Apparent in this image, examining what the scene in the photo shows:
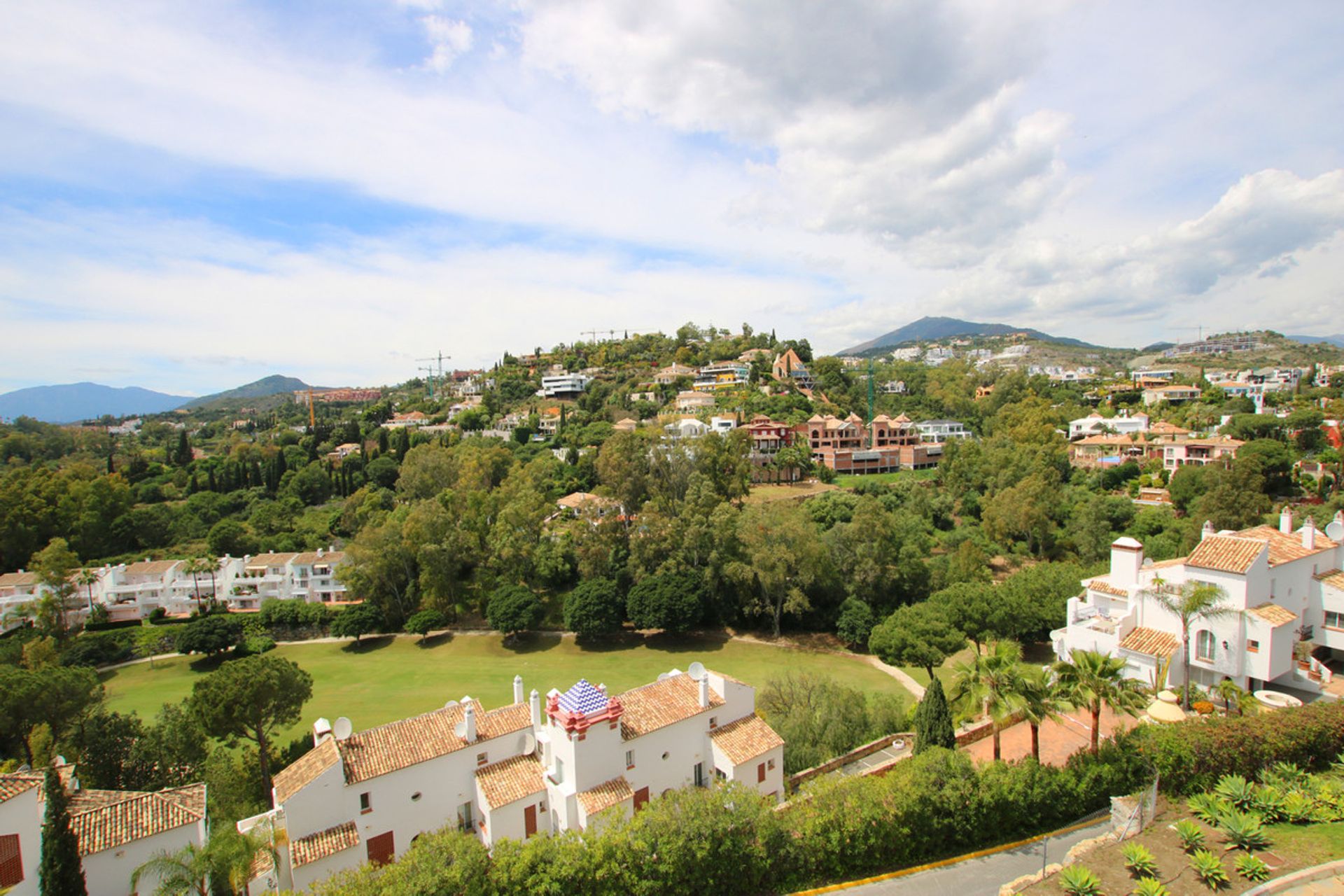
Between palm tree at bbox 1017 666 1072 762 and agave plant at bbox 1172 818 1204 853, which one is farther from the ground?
palm tree at bbox 1017 666 1072 762

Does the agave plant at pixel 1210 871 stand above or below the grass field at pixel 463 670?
above

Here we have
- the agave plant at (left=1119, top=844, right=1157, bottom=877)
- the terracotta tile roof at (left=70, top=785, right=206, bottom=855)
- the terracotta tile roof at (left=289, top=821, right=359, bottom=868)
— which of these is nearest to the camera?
the agave plant at (left=1119, top=844, right=1157, bottom=877)

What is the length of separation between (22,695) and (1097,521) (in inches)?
2299

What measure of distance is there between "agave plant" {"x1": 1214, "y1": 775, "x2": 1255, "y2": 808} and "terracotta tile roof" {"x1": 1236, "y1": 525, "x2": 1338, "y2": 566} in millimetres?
10111

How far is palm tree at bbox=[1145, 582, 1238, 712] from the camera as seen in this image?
18219 millimetres

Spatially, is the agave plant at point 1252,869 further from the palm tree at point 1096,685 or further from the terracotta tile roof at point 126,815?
the terracotta tile roof at point 126,815

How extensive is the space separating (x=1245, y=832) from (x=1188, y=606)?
8453mm

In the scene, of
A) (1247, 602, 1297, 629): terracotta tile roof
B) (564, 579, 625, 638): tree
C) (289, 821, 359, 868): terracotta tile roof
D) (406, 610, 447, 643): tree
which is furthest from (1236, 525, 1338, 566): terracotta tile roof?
(406, 610, 447, 643): tree

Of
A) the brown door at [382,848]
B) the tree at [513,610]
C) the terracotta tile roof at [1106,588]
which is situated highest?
the terracotta tile roof at [1106,588]

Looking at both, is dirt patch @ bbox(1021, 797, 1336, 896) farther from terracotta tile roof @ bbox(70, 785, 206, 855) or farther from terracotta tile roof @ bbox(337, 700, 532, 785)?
terracotta tile roof @ bbox(70, 785, 206, 855)

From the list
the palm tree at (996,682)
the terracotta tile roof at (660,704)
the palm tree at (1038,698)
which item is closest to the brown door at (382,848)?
the terracotta tile roof at (660,704)

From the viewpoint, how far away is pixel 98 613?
46.6 m

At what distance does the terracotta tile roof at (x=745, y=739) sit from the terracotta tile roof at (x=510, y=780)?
504 cm

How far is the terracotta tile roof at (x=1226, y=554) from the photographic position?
19.6 meters
